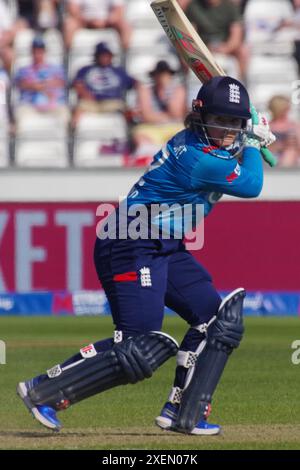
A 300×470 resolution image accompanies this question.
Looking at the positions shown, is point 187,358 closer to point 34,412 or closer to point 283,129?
point 34,412

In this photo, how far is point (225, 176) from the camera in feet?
20.1

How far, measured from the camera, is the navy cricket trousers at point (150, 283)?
20.0ft

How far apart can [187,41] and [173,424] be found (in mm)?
2228

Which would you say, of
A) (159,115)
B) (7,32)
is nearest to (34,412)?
(159,115)

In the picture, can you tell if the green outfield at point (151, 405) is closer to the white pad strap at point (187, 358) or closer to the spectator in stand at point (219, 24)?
the white pad strap at point (187, 358)

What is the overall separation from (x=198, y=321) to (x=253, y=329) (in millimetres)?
6615

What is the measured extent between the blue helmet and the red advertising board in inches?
315

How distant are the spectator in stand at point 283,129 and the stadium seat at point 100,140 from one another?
1.92m

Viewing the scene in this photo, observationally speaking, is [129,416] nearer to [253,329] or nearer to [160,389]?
[160,389]

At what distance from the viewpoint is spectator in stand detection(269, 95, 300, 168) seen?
14.6m

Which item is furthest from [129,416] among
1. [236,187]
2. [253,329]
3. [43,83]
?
[43,83]

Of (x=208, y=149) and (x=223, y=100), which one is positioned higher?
(x=223, y=100)

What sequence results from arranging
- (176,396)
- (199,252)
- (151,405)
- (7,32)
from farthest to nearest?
(7,32)
(199,252)
(151,405)
(176,396)

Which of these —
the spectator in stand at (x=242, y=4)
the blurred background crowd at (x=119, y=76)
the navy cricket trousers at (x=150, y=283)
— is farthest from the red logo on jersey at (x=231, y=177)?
the spectator in stand at (x=242, y=4)
